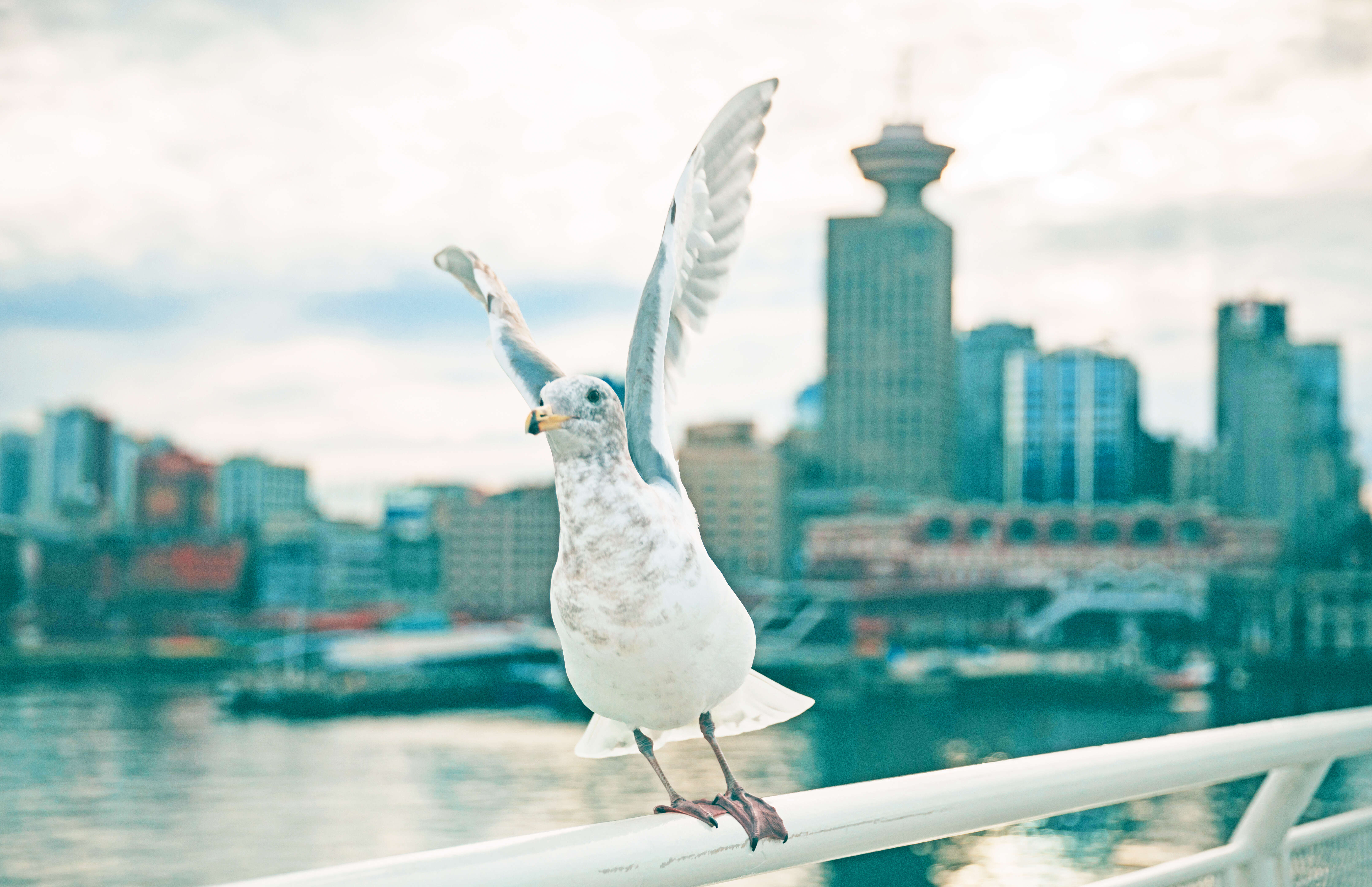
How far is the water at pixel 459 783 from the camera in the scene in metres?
15.7

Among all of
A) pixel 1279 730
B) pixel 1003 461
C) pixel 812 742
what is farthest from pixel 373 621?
pixel 1279 730

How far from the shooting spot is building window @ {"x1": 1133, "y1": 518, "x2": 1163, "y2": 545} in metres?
43.8

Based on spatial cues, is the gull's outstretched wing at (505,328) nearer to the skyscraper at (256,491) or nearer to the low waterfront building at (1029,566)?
the low waterfront building at (1029,566)

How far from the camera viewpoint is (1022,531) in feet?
149

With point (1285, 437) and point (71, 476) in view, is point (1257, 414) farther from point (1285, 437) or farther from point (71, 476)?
point (71, 476)

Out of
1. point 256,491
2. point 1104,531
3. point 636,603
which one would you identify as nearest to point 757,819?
point 636,603

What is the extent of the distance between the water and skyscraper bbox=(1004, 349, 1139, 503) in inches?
893

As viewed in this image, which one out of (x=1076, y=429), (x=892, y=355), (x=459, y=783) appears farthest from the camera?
(x=892, y=355)

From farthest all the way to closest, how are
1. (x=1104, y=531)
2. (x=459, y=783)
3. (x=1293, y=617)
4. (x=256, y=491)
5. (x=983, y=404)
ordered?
(x=983, y=404)
(x=256, y=491)
(x=1104, y=531)
(x=1293, y=617)
(x=459, y=783)

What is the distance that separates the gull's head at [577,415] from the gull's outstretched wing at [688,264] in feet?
0.36

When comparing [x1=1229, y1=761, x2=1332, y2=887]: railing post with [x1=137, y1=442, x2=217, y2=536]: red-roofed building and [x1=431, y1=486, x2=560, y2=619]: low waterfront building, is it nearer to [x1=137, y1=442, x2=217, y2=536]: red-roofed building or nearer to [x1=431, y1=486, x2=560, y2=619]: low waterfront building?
[x1=431, y1=486, x2=560, y2=619]: low waterfront building

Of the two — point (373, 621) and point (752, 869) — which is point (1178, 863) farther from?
point (373, 621)

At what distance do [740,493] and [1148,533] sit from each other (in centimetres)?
1280

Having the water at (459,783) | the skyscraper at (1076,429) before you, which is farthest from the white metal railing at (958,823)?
the skyscraper at (1076,429)
